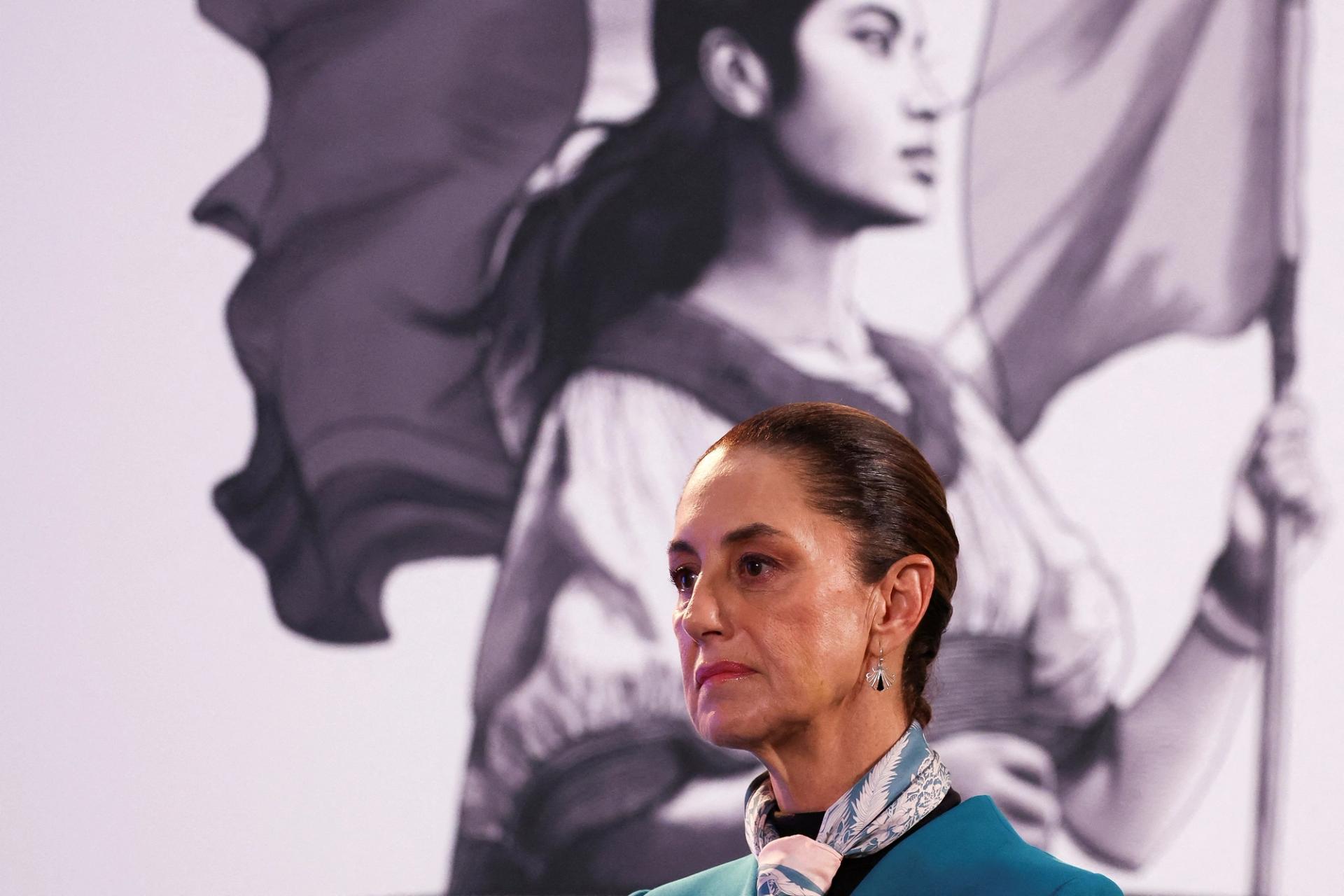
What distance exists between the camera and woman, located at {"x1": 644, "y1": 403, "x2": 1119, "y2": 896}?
1.20 m

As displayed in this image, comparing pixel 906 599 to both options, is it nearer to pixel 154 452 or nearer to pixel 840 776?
pixel 840 776

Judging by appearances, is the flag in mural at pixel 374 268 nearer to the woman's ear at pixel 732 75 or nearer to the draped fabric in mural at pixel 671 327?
the draped fabric in mural at pixel 671 327

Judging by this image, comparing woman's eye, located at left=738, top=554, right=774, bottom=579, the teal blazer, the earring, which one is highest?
woman's eye, located at left=738, top=554, right=774, bottom=579

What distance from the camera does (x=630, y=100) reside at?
9.04ft

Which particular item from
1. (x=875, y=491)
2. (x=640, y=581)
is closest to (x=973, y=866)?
(x=875, y=491)

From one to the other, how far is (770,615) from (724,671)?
0.06m

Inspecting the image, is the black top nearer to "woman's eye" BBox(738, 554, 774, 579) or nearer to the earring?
the earring

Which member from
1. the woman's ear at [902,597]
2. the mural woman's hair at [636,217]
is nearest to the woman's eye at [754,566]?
the woman's ear at [902,597]

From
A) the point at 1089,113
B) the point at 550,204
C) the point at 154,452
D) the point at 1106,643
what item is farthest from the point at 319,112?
the point at 1106,643

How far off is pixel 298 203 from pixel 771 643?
1.76 m

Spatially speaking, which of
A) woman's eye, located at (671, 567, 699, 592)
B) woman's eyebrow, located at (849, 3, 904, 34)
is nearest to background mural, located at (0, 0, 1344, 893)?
woman's eyebrow, located at (849, 3, 904, 34)

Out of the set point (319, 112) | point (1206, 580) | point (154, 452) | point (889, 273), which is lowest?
point (1206, 580)

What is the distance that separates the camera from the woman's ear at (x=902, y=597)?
4.13 feet

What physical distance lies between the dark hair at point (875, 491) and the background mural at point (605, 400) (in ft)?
4.34
